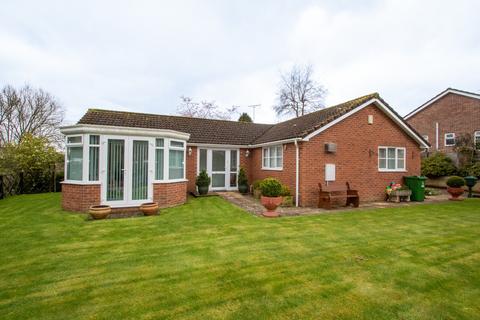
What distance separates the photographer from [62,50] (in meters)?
12.1

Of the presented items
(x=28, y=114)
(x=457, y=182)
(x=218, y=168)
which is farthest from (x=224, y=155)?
(x=28, y=114)

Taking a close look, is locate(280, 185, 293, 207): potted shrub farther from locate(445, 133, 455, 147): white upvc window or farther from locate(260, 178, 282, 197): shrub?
locate(445, 133, 455, 147): white upvc window

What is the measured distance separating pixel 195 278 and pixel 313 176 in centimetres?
807

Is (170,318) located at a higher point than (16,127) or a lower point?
lower

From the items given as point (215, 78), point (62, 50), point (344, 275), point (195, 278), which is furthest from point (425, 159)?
point (62, 50)

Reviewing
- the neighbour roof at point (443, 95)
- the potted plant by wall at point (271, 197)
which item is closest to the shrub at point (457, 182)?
the potted plant by wall at point (271, 197)

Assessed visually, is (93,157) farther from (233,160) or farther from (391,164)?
(391,164)

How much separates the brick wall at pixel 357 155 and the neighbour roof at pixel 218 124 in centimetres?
67

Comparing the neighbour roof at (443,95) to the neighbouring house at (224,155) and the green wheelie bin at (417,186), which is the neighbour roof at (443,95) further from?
the green wheelie bin at (417,186)

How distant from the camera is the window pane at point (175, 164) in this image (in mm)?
10531

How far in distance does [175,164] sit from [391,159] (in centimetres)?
1096

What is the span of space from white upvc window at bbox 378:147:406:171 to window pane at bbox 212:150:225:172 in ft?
28.0

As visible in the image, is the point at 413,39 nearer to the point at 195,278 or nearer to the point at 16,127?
the point at 195,278

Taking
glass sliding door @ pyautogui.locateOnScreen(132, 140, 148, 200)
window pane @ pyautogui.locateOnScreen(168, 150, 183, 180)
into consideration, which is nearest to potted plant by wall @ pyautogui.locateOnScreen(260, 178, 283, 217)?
window pane @ pyautogui.locateOnScreen(168, 150, 183, 180)
